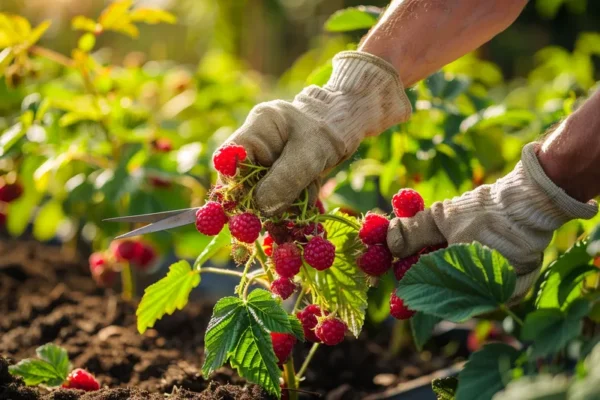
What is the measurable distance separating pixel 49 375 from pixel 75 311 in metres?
0.76

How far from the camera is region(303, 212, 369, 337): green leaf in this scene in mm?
1504

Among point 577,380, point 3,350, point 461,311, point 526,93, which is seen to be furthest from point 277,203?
point 526,93

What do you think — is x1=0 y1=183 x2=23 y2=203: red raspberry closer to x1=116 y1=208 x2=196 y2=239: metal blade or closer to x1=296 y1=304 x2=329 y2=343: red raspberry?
x1=116 y1=208 x2=196 y2=239: metal blade

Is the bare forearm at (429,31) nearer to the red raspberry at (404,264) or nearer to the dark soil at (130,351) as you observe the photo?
the red raspberry at (404,264)

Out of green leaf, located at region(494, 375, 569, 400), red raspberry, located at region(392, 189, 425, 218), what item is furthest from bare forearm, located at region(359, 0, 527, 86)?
green leaf, located at region(494, 375, 569, 400)

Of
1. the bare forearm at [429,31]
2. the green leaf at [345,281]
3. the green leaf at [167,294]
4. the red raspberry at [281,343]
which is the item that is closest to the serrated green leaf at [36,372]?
the green leaf at [167,294]

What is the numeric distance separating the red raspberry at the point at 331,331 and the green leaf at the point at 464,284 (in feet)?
0.65

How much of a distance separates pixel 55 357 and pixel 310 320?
611 millimetres

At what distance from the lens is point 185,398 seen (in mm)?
1486

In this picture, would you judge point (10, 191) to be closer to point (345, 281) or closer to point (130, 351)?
point (130, 351)

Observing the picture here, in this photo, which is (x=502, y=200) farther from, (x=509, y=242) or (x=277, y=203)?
(x=277, y=203)

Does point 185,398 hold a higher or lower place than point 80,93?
lower

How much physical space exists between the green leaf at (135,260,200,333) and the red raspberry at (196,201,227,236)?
0.77 ft

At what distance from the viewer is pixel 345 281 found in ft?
4.99
